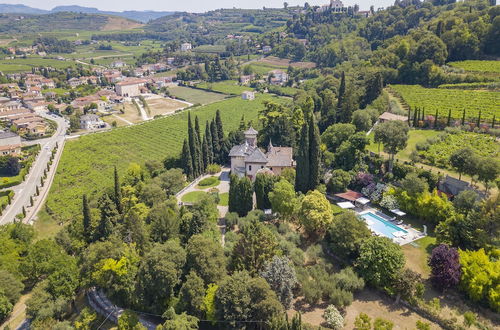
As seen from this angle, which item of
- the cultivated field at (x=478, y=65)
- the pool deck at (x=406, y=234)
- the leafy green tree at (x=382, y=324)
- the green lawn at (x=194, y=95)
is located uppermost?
the cultivated field at (x=478, y=65)

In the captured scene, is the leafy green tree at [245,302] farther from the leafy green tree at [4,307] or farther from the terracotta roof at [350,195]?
the terracotta roof at [350,195]


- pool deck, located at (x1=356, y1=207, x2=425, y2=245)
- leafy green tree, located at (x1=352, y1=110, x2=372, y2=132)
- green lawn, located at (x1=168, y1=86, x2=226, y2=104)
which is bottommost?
pool deck, located at (x1=356, y1=207, x2=425, y2=245)

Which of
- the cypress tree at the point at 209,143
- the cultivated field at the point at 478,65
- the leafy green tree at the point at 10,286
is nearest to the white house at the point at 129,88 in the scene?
the cypress tree at the point at 209,143

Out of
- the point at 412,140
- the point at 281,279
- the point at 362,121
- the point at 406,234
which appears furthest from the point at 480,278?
the point at 362,121

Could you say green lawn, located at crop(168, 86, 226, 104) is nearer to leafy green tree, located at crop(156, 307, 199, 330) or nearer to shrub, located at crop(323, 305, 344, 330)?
leafy green tree, located at crop(156, 307, 199, 330)

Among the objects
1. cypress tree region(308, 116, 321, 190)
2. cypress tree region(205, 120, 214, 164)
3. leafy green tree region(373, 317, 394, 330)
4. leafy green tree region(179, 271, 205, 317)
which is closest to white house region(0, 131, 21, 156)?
cypress tree region(205, 120, 214, 164)

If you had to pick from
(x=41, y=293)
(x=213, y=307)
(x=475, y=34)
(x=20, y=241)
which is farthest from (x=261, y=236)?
(x=475, y=34)

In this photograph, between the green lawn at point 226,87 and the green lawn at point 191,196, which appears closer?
the green lawn at point 191,196
